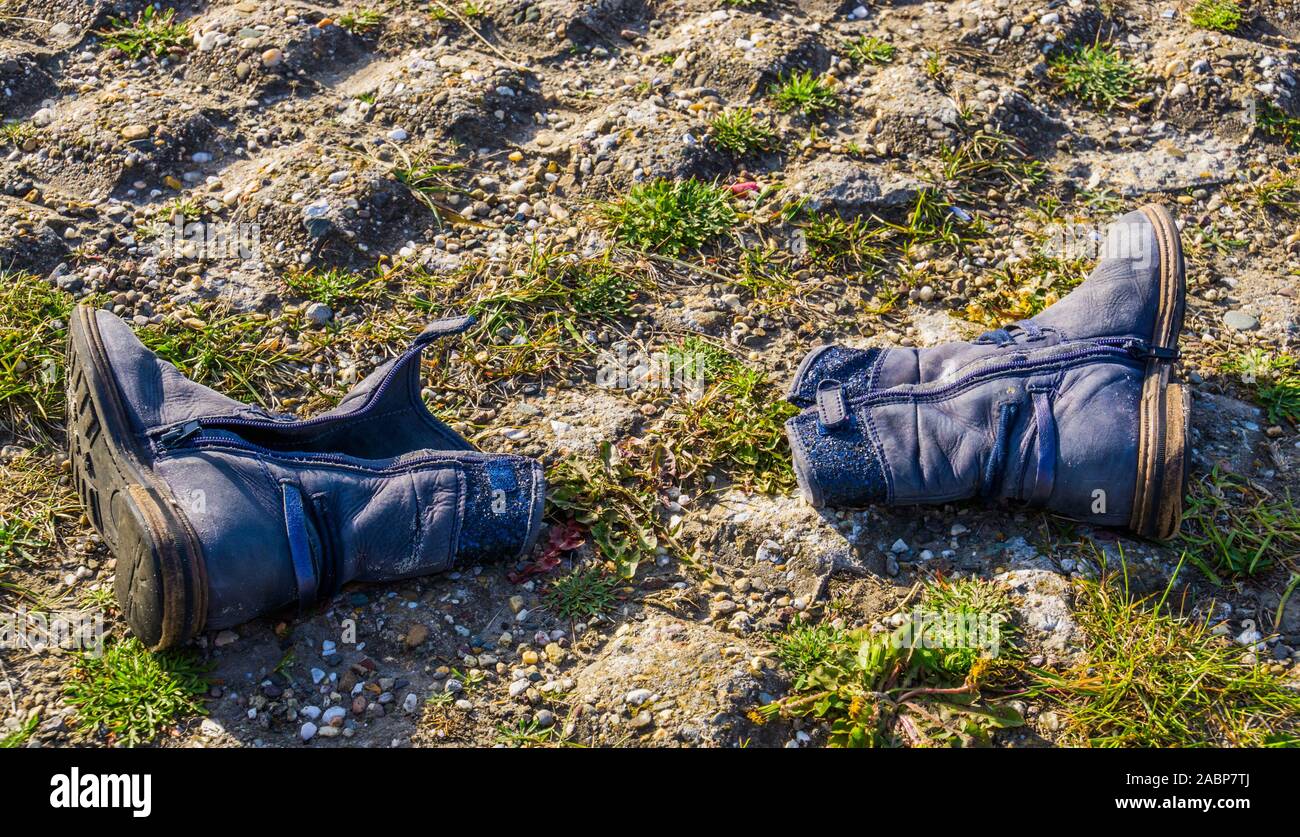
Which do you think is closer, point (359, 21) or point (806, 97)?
point (806, 97)

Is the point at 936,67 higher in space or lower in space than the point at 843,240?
higher

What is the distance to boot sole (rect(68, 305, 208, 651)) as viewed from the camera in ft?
8.46

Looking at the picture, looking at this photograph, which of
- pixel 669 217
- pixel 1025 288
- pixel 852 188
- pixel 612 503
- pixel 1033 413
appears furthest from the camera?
pixel 852 188

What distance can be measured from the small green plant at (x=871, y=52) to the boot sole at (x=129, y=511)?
3.05 meters

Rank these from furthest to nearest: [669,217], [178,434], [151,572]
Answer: [669,217], [178,434], [151,572]

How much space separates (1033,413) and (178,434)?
2.35 metres

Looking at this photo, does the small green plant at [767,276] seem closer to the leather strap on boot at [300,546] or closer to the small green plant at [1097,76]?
the small green plant at [1097,76]

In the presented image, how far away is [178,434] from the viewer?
9.24ft

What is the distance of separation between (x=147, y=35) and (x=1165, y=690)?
173 inches

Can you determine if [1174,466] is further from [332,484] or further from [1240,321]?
[332,484]

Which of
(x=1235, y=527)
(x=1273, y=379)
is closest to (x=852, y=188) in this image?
(x=1273, y=379)

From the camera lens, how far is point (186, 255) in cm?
375

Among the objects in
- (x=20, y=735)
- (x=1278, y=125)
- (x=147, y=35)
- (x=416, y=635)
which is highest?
(x=1278, y=125)

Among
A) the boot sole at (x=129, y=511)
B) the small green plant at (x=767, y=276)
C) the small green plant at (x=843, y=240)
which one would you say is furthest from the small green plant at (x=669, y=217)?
the boot sole at (x=129, y=511)
